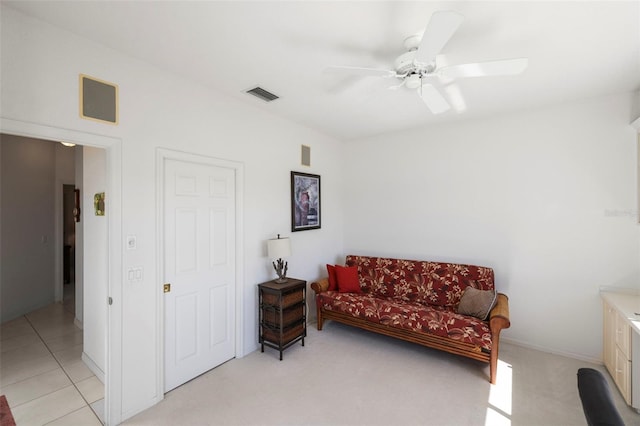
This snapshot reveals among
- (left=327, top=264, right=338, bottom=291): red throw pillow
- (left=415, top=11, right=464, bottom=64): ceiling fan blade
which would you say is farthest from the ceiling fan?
(left=327, top=264, right=338, bottom=291): red throw pillow

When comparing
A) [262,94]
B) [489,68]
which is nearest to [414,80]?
[489,68]

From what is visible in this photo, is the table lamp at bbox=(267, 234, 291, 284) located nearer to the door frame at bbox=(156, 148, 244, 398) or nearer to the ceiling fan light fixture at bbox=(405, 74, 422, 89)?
the door frame at bbox=(156, 148, 244, 398)

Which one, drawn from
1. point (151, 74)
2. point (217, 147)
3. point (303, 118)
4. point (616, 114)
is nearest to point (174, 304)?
point (217, 147)

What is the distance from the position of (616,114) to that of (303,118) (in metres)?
3.33

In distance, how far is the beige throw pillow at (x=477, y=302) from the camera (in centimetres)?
293

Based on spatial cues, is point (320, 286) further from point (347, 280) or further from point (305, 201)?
point (305, 201)

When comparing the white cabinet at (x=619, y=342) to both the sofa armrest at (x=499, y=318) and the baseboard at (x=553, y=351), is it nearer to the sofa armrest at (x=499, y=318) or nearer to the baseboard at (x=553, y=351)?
the baseboard at (x=553, y=351)

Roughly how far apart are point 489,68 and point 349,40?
92cm

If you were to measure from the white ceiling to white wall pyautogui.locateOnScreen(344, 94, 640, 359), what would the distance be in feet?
1.55

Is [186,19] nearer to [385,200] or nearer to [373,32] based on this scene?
[373,32]

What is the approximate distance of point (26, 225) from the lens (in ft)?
14.1

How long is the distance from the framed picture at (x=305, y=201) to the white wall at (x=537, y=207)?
1238mm

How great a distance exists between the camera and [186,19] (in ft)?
5.81

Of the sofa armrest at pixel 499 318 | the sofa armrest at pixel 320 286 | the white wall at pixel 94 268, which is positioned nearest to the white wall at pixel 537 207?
the sofa armrest at pixel 499 318
